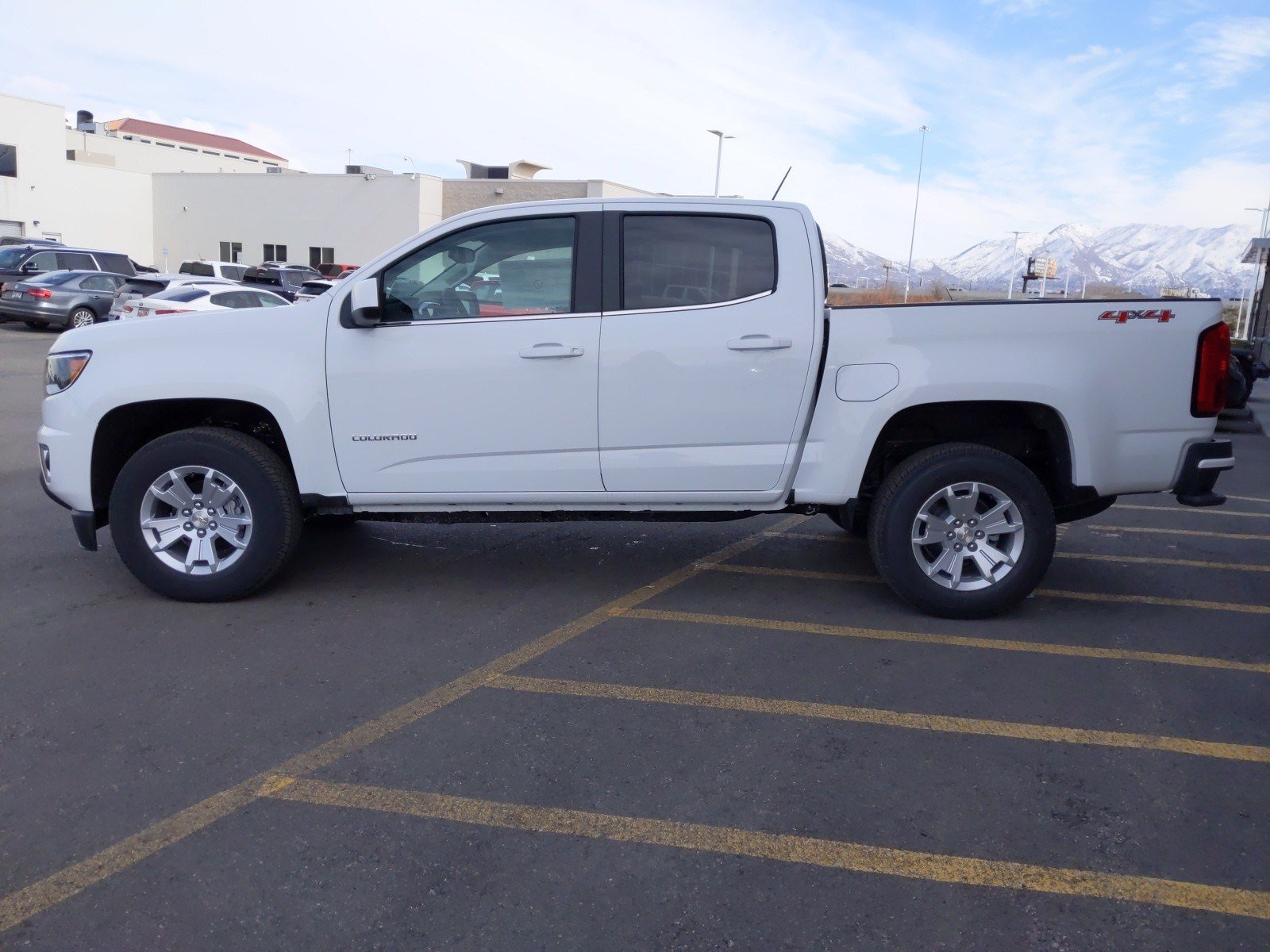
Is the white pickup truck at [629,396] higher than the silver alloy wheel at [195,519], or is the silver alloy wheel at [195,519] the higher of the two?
the white pickup truck at [629,396]

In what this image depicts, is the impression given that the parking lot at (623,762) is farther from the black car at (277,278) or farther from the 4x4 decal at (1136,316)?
the black car at (277,278)

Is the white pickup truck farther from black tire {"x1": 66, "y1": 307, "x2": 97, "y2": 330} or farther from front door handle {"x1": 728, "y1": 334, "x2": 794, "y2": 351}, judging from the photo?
black tire {"x1": 66, "y1": 307, "x2": 97, "y2": 330}

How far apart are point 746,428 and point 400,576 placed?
220cm

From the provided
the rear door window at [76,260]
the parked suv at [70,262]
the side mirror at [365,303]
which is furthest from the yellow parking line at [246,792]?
the rear door window at [76,260]

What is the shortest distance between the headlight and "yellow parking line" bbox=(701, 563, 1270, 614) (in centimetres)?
358

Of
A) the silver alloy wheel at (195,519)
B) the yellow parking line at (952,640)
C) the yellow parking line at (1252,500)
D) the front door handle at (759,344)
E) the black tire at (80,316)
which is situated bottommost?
the yellow parking line at (952,640)

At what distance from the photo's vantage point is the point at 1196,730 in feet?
13.6

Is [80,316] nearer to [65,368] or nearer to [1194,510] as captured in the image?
[65,368]

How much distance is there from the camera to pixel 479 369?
17.1ft

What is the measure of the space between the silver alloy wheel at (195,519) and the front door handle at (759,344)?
258 centimetres

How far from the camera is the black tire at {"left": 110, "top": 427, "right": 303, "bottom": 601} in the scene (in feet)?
17.4

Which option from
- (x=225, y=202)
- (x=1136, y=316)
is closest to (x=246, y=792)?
(x=1136, y=316)

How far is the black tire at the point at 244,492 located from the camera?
17.4ft

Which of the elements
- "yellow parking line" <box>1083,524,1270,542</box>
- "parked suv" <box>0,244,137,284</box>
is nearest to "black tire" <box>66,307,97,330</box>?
"parked suv" <box>0,244,137,284</box>
